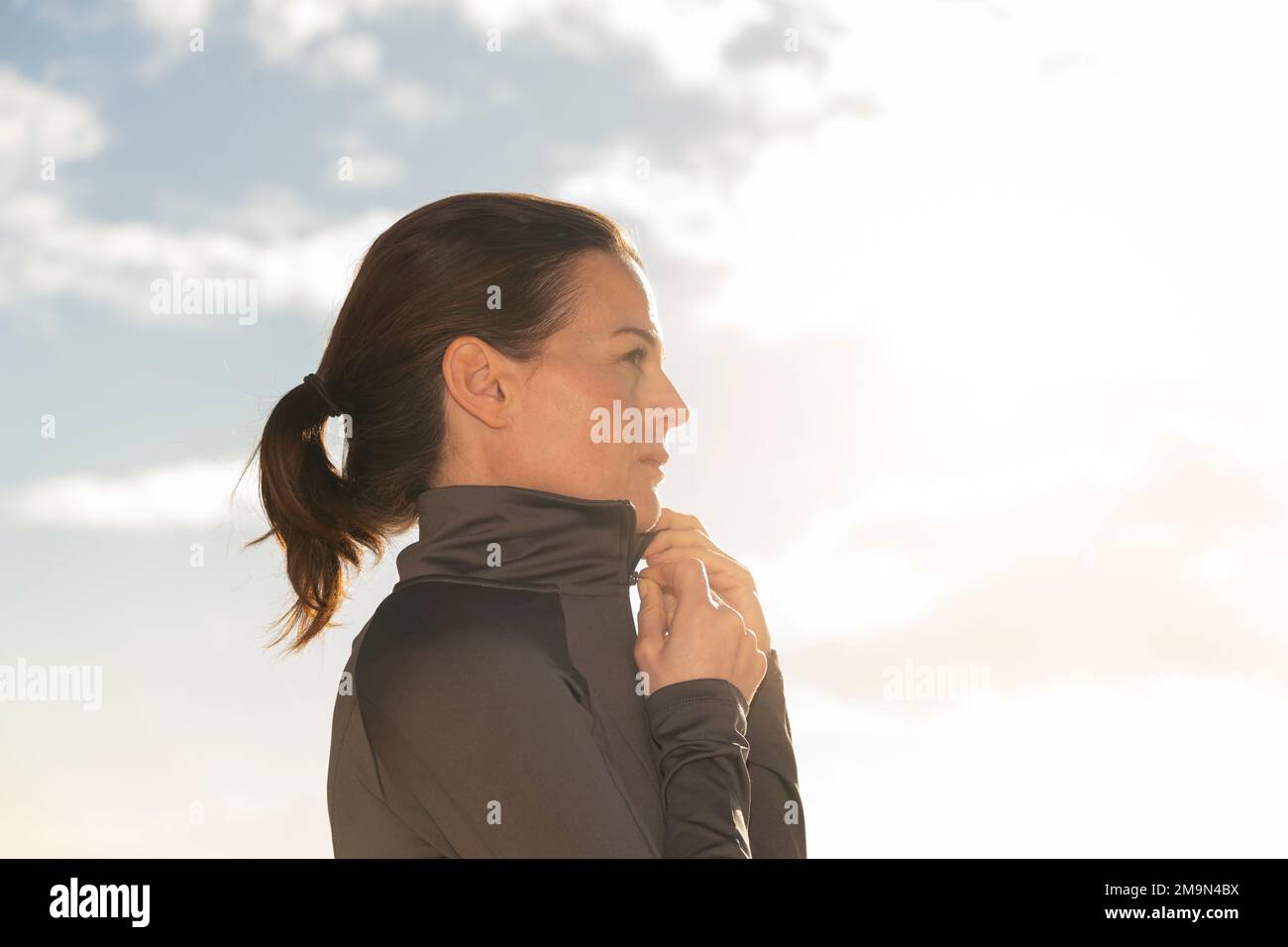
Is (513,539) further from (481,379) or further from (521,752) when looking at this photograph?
(521,752)

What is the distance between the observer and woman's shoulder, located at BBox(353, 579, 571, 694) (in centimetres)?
226

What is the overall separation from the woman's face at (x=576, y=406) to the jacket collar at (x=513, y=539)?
0.09m

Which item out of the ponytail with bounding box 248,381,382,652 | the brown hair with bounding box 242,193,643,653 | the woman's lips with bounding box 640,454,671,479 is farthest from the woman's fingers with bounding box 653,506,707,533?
the ponytail with bounding box 248,381,382,652

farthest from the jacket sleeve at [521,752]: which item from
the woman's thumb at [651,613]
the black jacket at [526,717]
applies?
the woman's thumb at [651,613]

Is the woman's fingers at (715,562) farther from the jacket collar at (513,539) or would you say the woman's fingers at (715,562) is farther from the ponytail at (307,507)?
the ponytail at (307,507)

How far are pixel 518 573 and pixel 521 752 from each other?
54 cm

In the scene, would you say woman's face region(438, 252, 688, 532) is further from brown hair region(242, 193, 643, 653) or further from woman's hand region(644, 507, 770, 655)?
woman's hand region(644, 507, 770, 655)

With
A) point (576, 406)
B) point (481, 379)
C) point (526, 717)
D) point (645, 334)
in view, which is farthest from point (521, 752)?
point (645, 334)

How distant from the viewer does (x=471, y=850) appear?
221 centimetres
